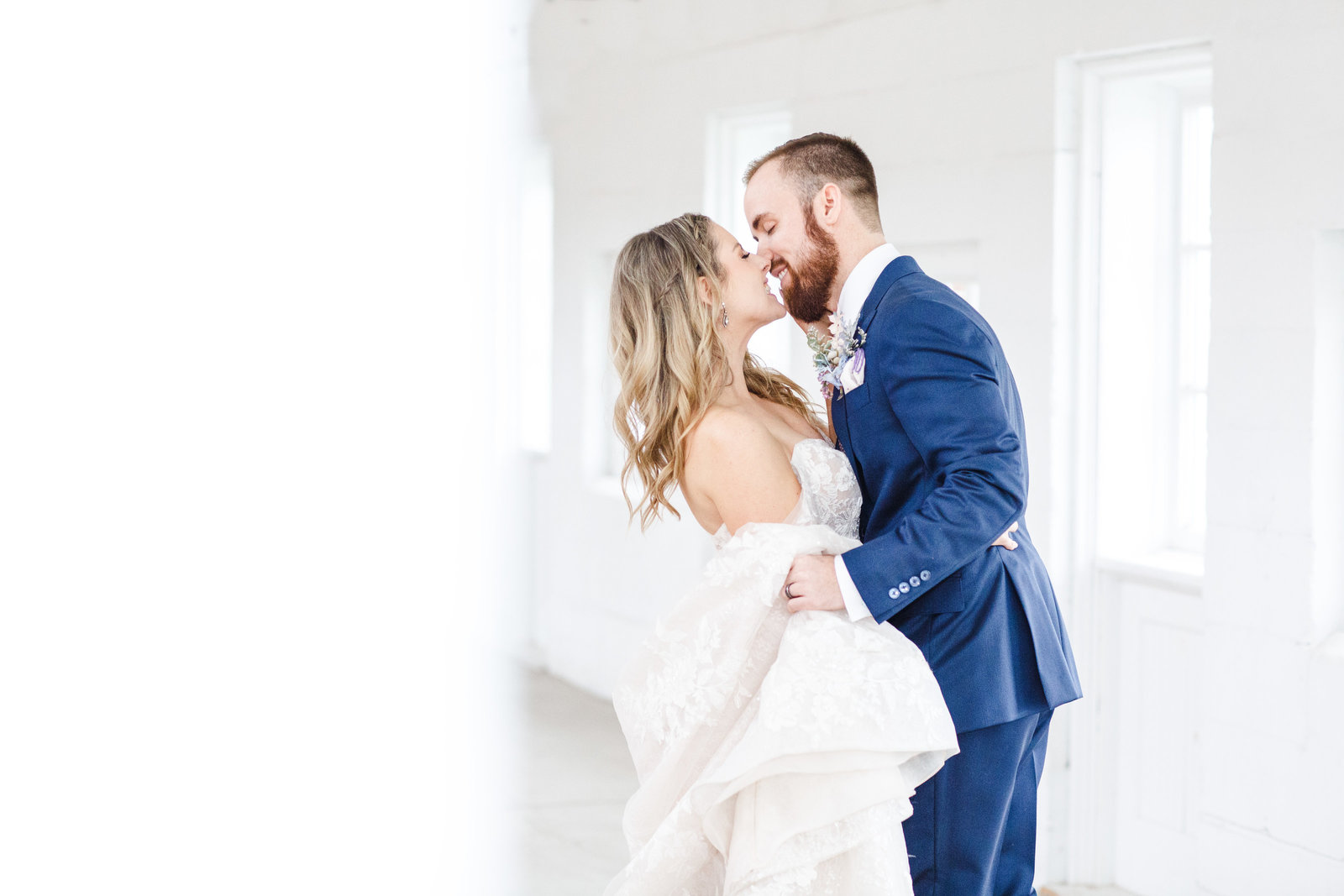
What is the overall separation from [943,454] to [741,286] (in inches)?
22.2

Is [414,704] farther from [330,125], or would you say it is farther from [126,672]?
[330,125]

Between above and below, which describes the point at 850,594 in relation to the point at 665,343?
below

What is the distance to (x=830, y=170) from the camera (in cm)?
206

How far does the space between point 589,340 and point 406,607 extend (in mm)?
1488

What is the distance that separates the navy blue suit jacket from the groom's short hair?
16 cm

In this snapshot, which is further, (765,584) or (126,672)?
(126,672)

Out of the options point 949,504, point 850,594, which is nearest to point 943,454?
point 949,504


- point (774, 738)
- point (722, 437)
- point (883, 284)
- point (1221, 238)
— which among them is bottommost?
point (774, 738)

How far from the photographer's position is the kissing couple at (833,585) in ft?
5.83

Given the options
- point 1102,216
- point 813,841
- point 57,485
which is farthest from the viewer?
point 57,485

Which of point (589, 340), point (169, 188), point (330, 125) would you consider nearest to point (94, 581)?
point (169, 188)

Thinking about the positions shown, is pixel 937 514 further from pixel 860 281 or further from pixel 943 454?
pixel 860 281

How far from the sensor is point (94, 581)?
3.77 metres

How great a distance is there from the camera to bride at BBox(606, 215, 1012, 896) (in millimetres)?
1783
